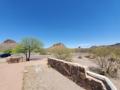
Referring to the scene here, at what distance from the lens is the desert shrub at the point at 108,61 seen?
1495 cm

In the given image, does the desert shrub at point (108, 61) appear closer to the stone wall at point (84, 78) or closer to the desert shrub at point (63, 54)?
the stone wall at point (84, 78)

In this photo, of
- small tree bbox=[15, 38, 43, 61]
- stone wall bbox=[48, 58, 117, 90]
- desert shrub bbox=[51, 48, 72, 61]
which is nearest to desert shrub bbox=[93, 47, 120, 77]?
stone wall bbox=[48, 58, 117, 90]

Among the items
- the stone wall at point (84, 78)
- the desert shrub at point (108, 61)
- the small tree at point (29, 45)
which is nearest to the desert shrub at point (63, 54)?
the desert shrub at point (108, 61)

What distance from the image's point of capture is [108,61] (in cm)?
1666

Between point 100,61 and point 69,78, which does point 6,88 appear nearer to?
point 69,78

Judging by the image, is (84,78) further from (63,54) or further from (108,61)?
(63,54)

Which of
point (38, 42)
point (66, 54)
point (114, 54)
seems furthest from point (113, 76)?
point (38, 42)

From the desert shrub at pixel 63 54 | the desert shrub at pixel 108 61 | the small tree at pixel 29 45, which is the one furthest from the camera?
the small tree at pixel 29 45

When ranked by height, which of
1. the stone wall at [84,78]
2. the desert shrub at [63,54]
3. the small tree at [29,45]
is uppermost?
the small tree at [29,45]

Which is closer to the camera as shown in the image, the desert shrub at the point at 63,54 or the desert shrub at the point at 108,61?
the desert shrub at the point at 108,61

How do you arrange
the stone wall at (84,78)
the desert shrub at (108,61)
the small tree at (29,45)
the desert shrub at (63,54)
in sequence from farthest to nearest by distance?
the small tree at (29,45), the desert shrub at (63,54), the desert shrub at (108,61), the stone wall at (84,78)

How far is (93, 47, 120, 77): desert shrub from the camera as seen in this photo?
14952 mm

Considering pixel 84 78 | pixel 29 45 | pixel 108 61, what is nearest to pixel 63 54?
pixel 108 61

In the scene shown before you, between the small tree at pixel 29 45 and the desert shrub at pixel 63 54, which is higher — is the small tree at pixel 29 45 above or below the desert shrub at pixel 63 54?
above
